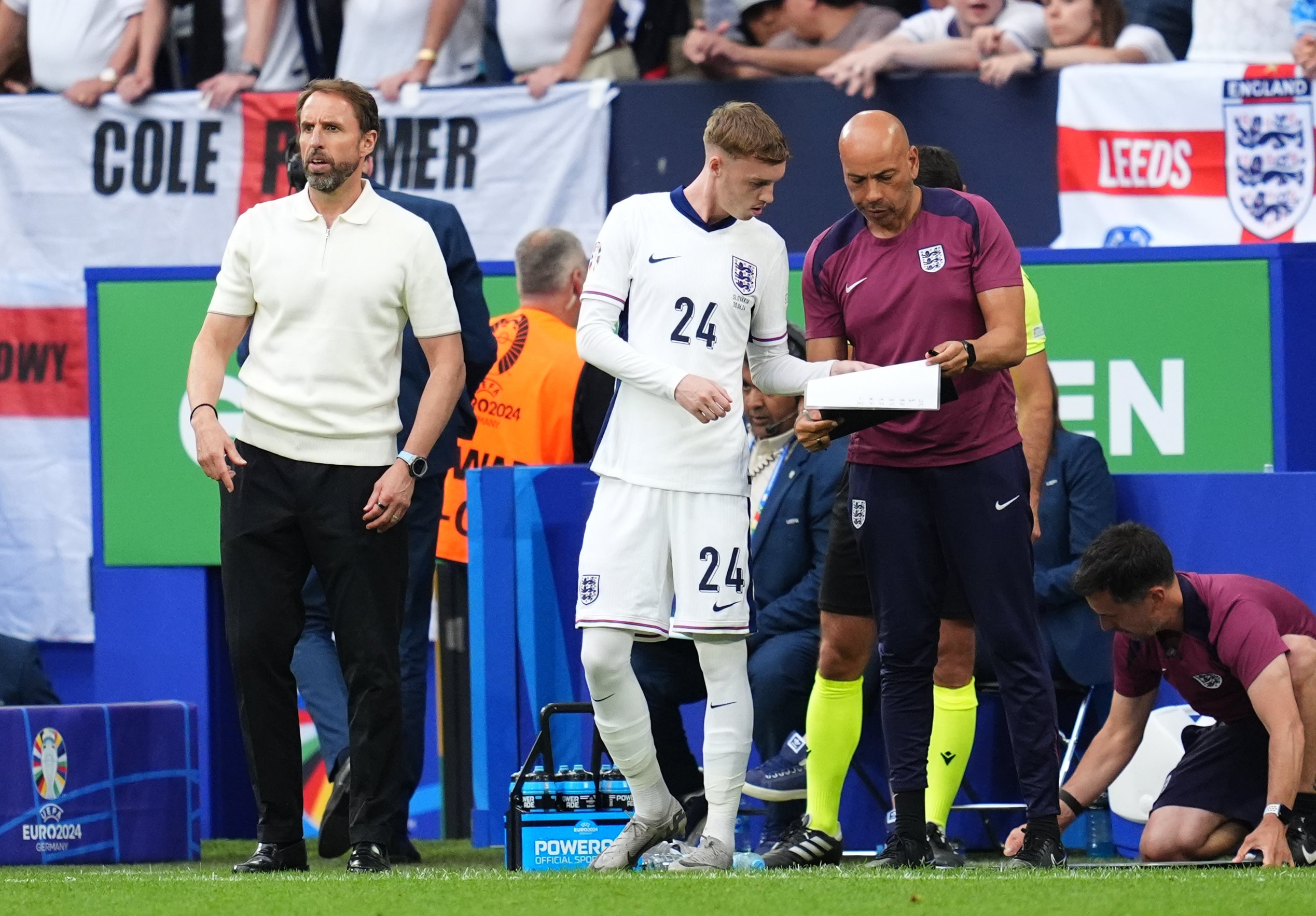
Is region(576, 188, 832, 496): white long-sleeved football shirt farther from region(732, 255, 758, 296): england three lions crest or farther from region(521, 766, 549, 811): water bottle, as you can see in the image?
region(521, 766, 549, 811): water bottle

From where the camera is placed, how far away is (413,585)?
6621 millimetres

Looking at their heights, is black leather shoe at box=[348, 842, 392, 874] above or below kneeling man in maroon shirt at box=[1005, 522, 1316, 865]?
below

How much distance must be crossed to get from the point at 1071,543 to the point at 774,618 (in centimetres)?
94

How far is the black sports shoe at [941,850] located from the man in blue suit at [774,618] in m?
0.81

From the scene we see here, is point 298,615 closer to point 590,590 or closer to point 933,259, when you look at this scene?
point 590,590

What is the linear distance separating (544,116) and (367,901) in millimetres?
5081

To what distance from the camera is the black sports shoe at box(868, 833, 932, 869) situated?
17.1 feet

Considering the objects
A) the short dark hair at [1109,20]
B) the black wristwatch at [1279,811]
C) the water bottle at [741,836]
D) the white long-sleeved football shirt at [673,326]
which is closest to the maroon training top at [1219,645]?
the black wristwatch at [1279,811]

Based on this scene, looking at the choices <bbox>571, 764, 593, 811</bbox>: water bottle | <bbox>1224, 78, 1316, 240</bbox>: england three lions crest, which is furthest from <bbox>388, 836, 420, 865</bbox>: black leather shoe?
<bbox>1224, 78, 1316, 240</bbox>: england three lions crest

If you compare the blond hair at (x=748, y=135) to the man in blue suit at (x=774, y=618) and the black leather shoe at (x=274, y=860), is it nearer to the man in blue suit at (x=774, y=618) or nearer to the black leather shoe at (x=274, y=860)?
the man in blue suit at (x=774, y=618)

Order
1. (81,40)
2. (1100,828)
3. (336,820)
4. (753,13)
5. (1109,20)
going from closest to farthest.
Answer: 1. (336,820)
2. (1100,828)
3. (1109,20)
4. (753,13)
5. (81,40)

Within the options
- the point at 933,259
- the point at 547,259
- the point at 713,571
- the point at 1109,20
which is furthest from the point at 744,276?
the point at 1109,20

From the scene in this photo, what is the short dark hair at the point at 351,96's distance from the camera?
536 centimetres

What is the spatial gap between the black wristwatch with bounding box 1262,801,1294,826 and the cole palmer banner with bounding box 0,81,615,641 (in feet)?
14.6
